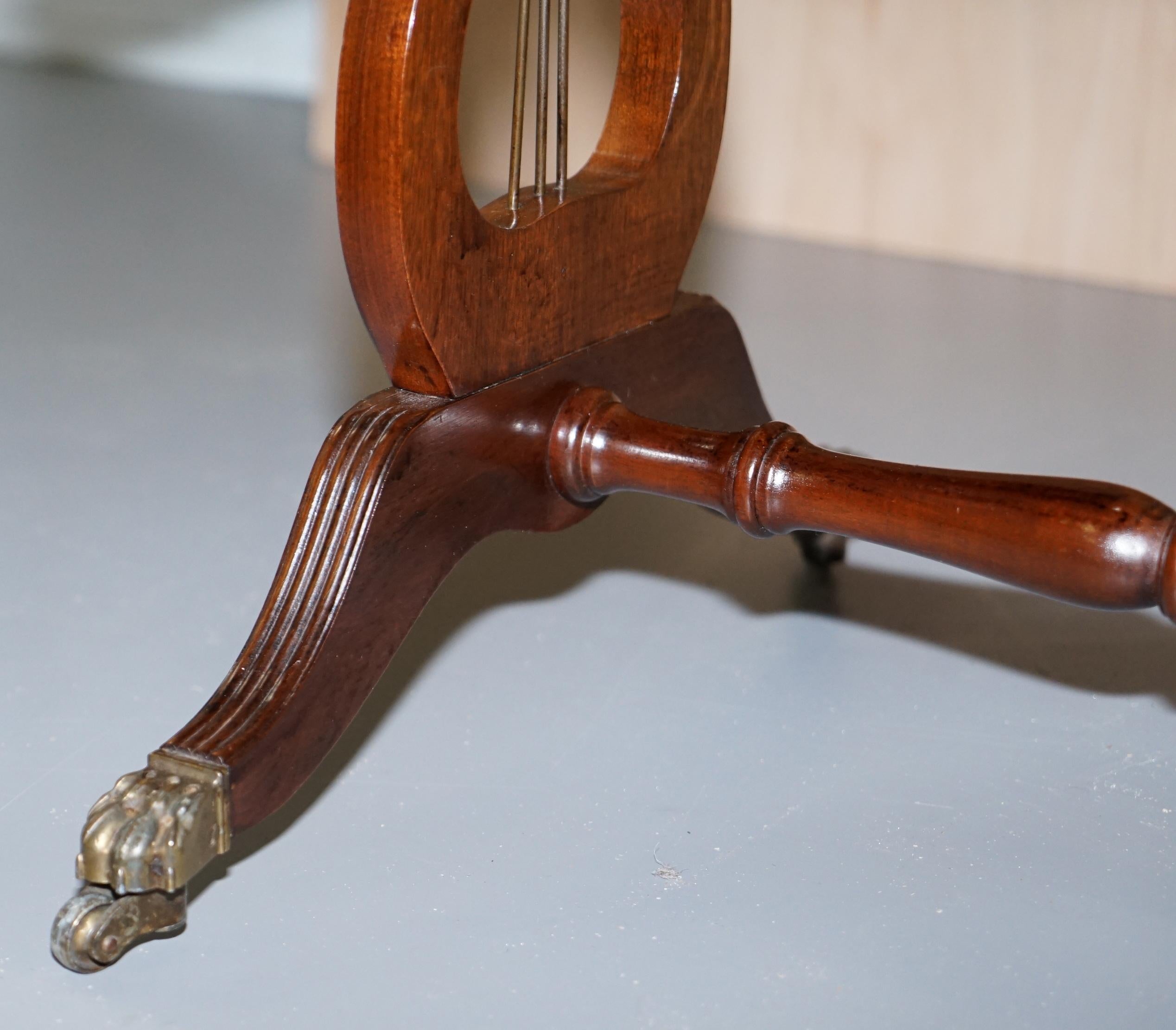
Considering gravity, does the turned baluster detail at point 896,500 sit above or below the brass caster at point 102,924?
above

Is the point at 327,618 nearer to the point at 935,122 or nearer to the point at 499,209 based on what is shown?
the point at 499,209

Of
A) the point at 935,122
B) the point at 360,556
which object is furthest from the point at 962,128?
the point at 360,556

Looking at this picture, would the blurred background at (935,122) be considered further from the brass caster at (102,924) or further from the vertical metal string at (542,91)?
the brass caster at (102,924)

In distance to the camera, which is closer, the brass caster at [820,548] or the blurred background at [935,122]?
the brass caster at [820,548]

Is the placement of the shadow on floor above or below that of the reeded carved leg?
below

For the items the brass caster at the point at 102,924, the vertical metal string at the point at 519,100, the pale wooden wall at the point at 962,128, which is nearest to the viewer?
the brass caster at the point at 102,924

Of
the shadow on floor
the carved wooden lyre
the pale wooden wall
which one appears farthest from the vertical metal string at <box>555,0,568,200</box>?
the pale wooden wall

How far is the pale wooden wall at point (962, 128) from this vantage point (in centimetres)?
190

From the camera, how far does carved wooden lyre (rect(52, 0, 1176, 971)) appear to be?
0.68 m

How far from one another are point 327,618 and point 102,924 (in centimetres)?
17

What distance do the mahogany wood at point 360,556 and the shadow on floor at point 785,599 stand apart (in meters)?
0.15

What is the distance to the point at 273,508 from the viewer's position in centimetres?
118

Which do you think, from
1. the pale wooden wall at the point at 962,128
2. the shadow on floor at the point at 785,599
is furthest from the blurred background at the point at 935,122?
the shadow on floor at the point at 785,599

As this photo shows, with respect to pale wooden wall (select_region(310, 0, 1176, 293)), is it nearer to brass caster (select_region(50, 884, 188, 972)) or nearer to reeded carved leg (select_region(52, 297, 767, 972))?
reeded carved leg (select_region(52, 297, 767, 972))
